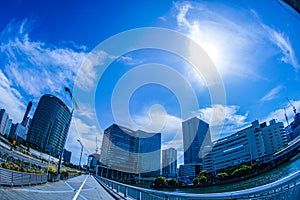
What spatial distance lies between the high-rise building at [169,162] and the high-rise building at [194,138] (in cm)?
387

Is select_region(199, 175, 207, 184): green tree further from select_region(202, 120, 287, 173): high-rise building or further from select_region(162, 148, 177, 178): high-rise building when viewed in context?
select_region(162, 148, 177, 178): high-rise building

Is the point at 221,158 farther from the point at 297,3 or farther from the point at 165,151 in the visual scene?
the point at 297,3

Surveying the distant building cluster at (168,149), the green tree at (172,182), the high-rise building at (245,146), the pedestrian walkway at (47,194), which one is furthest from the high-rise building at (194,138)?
the pedestrian walkway at (47,194)

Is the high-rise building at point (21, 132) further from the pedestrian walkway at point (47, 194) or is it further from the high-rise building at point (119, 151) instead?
the pedestrian walkway at point (47, 194)

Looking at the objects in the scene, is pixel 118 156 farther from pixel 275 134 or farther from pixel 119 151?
pixel 275 134

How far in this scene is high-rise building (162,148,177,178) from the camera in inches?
785

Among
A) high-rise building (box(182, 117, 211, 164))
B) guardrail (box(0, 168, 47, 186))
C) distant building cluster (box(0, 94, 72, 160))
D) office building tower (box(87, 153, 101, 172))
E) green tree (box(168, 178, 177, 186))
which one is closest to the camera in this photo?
guardrail (box(0, 168, 47, 186))

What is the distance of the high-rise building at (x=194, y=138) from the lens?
531 inches

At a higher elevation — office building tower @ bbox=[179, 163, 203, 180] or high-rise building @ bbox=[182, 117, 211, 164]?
high-rise building @ bbox=[182, 117, 211, 164]

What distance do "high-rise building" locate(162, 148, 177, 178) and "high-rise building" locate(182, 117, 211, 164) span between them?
12.7 feet

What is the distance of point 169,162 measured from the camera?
65.7 ft

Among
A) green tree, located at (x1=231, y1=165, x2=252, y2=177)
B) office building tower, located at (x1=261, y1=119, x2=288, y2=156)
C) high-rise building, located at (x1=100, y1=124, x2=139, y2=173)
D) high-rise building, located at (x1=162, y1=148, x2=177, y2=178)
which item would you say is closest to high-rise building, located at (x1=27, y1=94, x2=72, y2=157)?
high-rise building, located at (x1=100, y1=124, x2=139, y2=173)

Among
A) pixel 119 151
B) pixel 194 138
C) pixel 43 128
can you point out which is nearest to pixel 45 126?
pixel 43 128

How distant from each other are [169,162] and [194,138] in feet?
24.0
